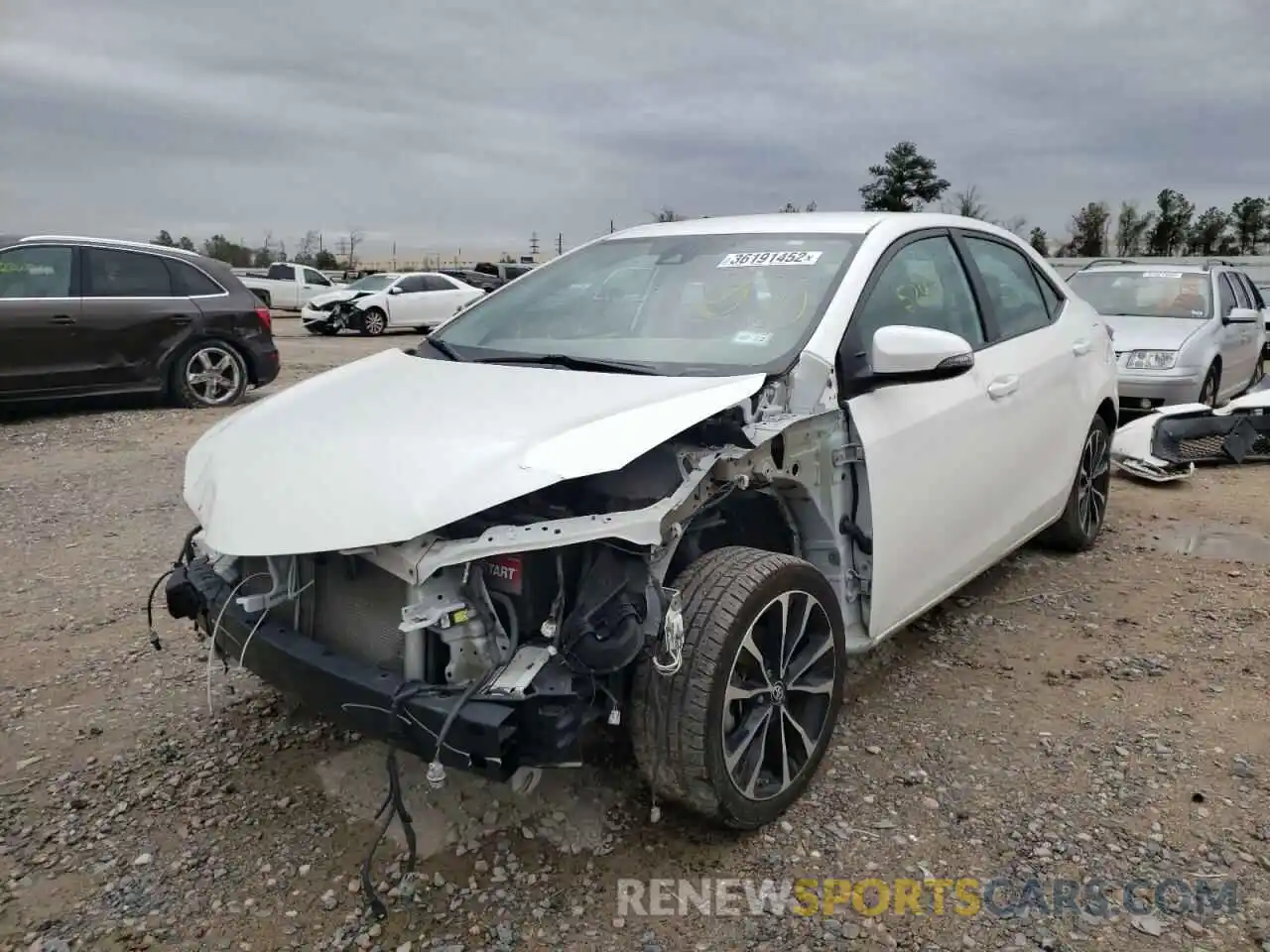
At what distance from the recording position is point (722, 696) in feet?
7.75

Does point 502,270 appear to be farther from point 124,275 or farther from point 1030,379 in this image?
point 1030,379

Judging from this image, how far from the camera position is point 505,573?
2.27 m

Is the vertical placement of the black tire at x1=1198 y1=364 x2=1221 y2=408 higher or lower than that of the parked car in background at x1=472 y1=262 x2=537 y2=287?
lower

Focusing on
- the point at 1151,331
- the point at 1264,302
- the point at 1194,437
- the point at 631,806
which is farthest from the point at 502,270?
the point at 631,806

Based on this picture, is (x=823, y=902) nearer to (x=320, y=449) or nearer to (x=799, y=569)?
(x=799, y=569)

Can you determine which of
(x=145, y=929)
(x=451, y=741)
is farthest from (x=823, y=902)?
(x=145, y=929)

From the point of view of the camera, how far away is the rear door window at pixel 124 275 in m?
8.50

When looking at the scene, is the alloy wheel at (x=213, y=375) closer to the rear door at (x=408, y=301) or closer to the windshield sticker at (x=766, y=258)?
the windshield sticker at (x=766, y=258)

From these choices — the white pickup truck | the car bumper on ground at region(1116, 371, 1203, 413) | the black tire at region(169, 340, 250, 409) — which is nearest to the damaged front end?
the car bumper on ground at region(1116, 371, 1203, 413)

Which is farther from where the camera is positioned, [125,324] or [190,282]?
[190,282]

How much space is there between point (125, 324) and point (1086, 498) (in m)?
7.84

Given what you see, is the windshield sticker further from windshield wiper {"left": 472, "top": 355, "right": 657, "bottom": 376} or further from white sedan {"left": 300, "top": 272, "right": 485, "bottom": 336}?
white sedan {"left": 300, "top": 272, "right": 485, "bottom": 336}

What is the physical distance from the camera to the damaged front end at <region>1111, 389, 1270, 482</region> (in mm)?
6715

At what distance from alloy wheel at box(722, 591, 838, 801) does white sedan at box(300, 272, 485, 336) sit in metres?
17.7
